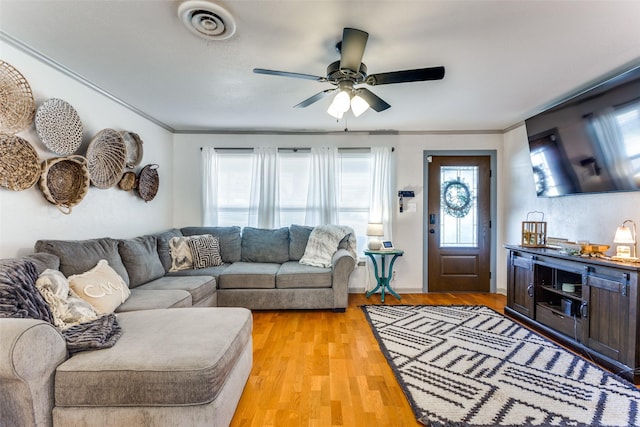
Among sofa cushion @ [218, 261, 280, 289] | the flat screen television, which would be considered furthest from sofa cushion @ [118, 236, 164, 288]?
the flat screen television

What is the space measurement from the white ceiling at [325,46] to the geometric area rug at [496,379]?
2.38 metres

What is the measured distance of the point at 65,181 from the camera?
248 centimetres

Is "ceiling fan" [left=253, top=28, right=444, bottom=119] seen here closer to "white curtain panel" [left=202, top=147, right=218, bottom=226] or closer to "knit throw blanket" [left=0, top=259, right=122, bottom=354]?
"knit throw blanket" [left=0, top=259, right=122, bottom=354]

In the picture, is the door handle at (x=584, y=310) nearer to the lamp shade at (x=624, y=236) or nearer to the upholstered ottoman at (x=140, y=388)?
the lamp shade at (x=624, y=236)

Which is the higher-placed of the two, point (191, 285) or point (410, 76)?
point (410, 76)

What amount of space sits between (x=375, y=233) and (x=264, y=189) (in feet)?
5.73

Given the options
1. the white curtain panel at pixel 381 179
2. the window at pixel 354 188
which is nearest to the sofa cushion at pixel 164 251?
the window at pixel 354 188

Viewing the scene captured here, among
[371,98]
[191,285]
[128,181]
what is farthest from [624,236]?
[128,181]

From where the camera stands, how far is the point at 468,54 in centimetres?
221

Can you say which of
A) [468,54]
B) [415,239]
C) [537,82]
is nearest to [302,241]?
[415,239]

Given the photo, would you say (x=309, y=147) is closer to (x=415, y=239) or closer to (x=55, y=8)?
(x=415, y=239)

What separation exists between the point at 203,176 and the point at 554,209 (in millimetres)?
4615

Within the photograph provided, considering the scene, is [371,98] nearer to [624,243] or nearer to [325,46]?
[325,46]

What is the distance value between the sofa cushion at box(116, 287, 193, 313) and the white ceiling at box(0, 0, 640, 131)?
1.92 m
